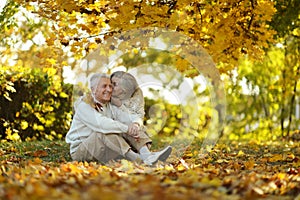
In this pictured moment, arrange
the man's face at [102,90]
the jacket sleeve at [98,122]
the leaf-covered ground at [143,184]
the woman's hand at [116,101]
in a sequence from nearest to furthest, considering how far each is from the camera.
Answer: the leaf-covered ground at [143,184] → the jacket sleeve at [98,122] → the man's face at [102,90] → the woman's hand at [116,101]

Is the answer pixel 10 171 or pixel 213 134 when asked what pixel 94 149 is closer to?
pixel 10 171

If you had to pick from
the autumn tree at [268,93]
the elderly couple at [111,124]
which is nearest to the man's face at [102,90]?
the elderly couple at [111,124]

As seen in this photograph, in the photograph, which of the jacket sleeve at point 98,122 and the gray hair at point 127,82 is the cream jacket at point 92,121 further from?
the gray hair at point 127,82

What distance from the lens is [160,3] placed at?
5.62 meters

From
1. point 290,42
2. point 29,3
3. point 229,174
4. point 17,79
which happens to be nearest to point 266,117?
point 290,42

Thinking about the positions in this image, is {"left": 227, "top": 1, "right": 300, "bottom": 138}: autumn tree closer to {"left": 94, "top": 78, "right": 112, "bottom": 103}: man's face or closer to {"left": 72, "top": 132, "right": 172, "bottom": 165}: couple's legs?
{"left": 72, "top": 132, "right": 172, "bottom": 165}: couple's legs

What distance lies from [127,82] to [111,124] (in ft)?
1.58

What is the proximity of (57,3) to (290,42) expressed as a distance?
7578 millimetres

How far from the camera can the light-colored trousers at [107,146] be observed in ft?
16.8

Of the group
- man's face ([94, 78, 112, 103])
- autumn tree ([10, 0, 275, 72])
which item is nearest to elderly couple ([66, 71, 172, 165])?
man's face ([94, 78, 112, 103])

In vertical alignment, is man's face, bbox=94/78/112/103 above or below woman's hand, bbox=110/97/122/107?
above

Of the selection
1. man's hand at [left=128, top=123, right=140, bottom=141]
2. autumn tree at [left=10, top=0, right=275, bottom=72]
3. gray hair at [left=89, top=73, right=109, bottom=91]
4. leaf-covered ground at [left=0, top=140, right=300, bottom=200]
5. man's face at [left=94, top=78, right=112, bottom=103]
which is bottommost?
leaf-covered ground at [left=0, top=140, right=300, bottom=200]

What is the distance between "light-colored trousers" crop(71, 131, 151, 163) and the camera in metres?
5.11

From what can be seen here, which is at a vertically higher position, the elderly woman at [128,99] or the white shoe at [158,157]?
the elderly woman at [128,99]
